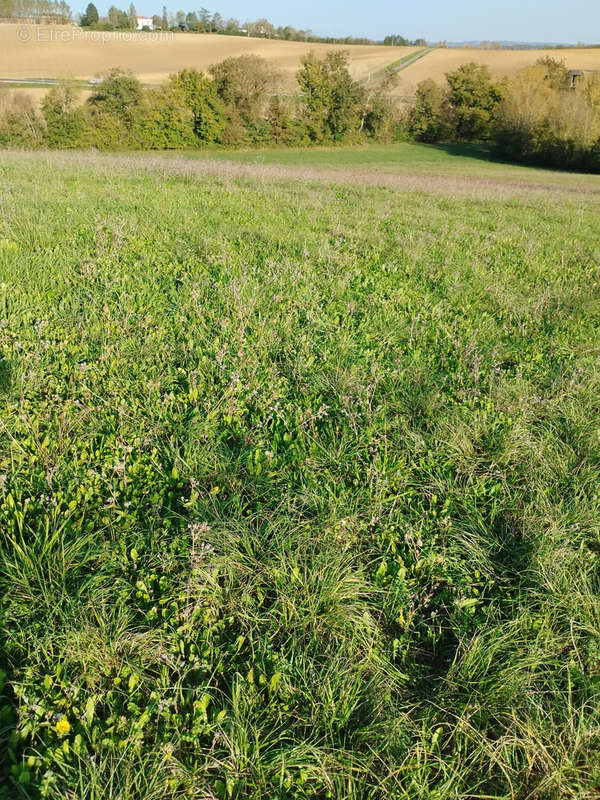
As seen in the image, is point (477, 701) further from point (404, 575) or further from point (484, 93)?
point (484, 93)

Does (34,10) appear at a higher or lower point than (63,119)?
higher

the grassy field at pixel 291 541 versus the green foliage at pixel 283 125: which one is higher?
the green foliage at pixel 283 125

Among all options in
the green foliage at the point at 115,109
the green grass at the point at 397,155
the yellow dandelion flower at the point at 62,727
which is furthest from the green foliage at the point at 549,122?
the yellow dandelion flower at the point at 62,727

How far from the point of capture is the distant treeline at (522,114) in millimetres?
44484

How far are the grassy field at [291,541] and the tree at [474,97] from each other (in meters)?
63.0

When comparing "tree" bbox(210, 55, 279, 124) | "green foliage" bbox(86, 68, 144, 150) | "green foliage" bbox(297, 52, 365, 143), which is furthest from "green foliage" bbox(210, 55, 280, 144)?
"green foliage" bbox(86, 68, 144, 150)

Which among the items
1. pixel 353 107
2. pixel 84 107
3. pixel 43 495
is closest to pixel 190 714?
pixel 43 495

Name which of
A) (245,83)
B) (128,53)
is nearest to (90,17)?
(128,53)

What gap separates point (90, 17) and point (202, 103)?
59.3m

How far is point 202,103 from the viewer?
46969 millimetres

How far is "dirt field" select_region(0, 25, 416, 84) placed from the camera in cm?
5953

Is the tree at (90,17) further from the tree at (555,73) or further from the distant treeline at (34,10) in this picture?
the tree at (555,73)

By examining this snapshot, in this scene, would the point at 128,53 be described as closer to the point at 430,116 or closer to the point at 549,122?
the point at 430,116

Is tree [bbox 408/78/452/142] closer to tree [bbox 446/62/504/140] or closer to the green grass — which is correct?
tree [bbox 446/62/504/140]
